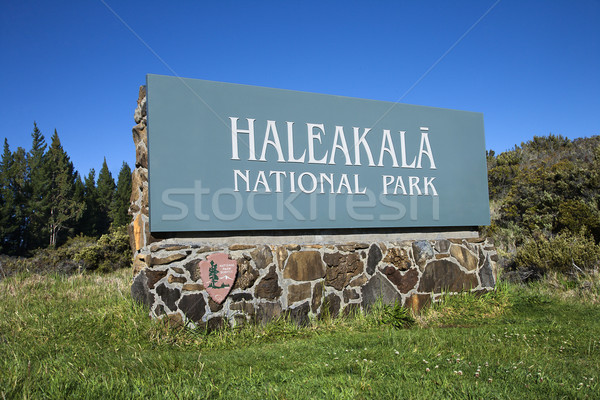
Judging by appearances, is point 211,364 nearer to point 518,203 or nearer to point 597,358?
point 597,358

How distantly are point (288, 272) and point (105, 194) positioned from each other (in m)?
37.9

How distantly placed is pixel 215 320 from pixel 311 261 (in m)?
1.49

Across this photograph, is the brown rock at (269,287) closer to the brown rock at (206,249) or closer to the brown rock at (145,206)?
the brown rock at (206,249)

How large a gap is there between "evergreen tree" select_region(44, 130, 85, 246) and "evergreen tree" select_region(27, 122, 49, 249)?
44cm

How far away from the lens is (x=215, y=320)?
5.30 metres

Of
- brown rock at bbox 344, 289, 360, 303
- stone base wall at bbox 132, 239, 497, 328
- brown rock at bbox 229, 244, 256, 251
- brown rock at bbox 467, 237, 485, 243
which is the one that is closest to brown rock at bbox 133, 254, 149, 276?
stone base wall at bbox 132, 239, 497, 328

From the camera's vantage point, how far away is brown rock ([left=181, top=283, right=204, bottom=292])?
5266 millimetres

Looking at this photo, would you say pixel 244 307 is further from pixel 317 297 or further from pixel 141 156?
pixel 141 156

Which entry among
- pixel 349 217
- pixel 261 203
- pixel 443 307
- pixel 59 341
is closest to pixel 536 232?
pixel 443 307

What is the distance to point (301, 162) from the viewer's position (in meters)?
6.06

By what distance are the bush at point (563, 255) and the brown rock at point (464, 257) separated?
97.3 inches

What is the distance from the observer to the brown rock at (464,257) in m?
6.93

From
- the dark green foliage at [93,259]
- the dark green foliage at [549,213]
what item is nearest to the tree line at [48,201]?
the dark green foliage at [93,259]

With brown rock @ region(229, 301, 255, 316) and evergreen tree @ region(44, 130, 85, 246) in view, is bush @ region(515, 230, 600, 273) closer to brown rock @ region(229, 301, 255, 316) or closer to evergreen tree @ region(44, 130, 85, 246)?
brown rock @ region(229, 301, 255, 316)
